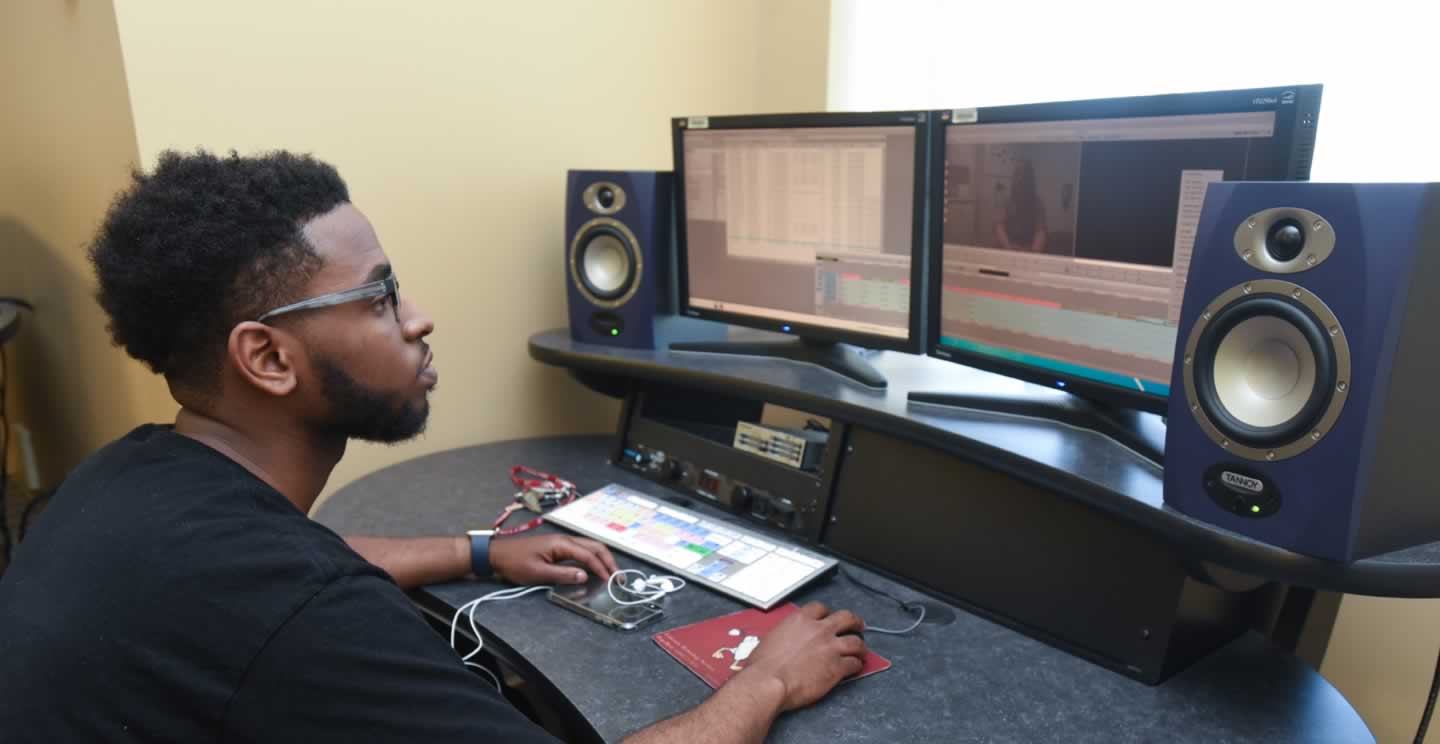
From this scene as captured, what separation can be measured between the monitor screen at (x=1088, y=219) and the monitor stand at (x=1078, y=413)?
0.04 metres

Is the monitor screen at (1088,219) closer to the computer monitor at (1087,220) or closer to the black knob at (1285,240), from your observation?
the computer monitor at (1087,220)

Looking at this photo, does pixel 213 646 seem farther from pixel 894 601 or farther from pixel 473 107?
pixel 473 107

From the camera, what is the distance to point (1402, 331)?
0.87m

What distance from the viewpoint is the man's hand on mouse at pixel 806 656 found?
1.10 meters

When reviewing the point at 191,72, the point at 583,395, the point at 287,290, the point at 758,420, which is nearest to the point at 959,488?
the point at 758,420

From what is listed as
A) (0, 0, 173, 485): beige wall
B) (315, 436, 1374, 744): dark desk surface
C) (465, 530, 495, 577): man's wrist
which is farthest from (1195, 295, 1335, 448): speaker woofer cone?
(0, 0, 173, 485): beige wall

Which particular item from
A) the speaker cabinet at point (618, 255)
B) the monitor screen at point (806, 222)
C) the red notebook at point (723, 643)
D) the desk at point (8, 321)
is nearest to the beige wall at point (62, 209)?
the desk at point (8, 321)

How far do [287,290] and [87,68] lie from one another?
3.53 ft

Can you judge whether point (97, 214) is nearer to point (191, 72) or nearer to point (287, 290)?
point (191, 72)

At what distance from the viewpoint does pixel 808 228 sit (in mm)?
1699

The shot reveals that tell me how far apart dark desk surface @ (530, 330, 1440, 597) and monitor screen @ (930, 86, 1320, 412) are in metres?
0.10

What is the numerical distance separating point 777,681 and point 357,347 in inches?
23.3

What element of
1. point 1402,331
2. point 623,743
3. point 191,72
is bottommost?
point 623,743

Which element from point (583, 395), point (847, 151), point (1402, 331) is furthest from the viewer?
point (583, 395)
